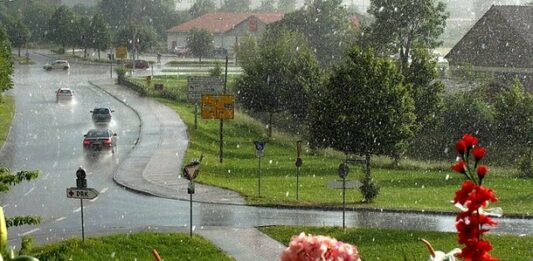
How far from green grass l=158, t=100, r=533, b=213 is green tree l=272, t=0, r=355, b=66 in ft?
137

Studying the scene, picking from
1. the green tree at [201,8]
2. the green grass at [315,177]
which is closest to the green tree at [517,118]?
the green grass at [315,177]

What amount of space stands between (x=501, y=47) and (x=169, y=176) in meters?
42.9

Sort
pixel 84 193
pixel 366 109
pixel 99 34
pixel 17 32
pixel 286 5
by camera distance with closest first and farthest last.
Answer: pixel 84 193
pixel 366 109
pixel 99 34
pixel 17 32
pixel 286 5

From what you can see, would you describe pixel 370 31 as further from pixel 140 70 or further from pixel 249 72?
pixel 140 70

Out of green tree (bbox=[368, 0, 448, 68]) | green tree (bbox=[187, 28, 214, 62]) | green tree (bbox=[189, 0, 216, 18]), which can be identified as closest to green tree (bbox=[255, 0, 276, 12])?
green tree (bbox=[189, 0, 216, 18])

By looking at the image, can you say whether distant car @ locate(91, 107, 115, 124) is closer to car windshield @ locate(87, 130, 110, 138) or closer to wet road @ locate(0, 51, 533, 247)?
wet road @ locate(0, 51, 533, 247)

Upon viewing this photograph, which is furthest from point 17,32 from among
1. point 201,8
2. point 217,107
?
point 217,107

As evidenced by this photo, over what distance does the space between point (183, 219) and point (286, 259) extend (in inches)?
799

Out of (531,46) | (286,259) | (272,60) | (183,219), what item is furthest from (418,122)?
(286,259)

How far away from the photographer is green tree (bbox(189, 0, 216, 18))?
151 meters

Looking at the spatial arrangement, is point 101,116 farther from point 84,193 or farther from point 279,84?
point 84,193

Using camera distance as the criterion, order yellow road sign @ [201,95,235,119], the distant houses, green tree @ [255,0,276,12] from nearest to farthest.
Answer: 1. yellow road sign @ [201,95,235,119]
2. the distant houses
3. green tree @ [255,0,276,12]

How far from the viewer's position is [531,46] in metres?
66.1

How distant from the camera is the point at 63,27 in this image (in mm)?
105938
